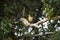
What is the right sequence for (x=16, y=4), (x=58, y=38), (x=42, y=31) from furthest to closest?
(x=42, y=31), (x=16, y=4), (x=58, y=38)

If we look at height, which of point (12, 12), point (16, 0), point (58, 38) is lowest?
point (58, 38)

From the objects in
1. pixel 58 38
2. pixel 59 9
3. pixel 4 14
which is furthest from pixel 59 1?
pixel 4 14

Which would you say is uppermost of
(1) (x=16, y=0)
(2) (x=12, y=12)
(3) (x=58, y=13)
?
(1) (x=16, y=0)

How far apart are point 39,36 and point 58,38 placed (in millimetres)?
1262

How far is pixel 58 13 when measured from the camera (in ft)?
8.62

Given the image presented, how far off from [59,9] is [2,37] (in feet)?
Answer: 4.90

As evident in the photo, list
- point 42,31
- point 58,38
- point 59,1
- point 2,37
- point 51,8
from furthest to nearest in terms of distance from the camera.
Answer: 1. point 42,31
2. point 2,37
3. point 58,38
4. point 51,8
5. point 59,1

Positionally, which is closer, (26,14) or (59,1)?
(59,1)

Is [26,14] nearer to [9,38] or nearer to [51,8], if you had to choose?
[9,38]

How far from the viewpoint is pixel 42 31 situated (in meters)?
4.21

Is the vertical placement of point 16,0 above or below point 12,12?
above

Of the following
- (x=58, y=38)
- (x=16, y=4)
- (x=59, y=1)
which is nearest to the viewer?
(x=59, y=1)

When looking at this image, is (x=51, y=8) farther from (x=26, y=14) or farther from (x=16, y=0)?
(x=26, y=14)

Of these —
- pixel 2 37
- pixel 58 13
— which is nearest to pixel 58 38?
pixel 58 13
